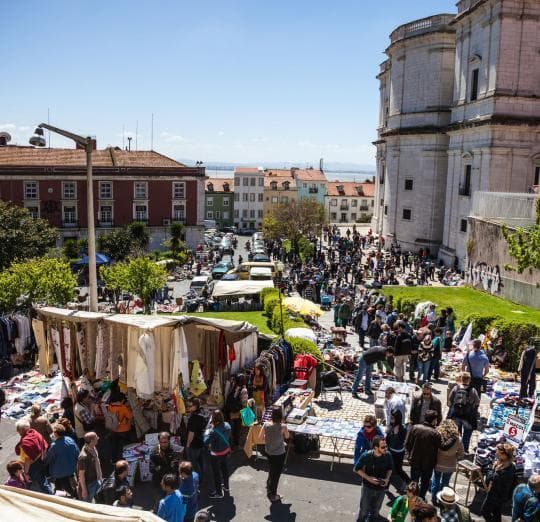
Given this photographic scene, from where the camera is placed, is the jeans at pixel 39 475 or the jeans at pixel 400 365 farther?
the jeans at pixel 400 365

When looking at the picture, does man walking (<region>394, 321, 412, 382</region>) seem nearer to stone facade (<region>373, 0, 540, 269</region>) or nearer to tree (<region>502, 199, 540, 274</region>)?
tree (<region>502, 199, 540, 274</region>)

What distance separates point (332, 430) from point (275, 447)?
182 cm

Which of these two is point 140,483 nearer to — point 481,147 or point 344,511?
point 344,511

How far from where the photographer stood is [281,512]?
31.5 ft

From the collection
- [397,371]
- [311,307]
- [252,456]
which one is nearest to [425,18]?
[311,307]

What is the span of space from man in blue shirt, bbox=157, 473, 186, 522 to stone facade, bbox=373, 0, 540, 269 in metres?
29.6

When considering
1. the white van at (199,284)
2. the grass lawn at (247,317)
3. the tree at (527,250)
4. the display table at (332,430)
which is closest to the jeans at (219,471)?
the display table at (332,430)

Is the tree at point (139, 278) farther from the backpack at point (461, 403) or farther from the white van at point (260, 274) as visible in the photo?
the backpack at point (461, 403)

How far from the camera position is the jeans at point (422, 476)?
31.1 ft

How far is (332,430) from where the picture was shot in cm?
1121

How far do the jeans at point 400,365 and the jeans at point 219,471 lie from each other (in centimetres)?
664

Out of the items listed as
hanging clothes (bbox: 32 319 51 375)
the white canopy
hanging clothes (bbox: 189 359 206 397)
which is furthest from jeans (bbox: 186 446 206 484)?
the white canopy

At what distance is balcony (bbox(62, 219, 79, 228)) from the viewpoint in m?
56.7

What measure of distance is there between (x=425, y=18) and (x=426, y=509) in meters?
41.3
